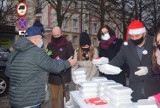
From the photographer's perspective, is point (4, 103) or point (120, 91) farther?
point (4, 103)

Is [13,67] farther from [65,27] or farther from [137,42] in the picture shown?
[65,27]

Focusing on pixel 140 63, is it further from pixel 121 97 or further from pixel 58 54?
pixel 58 54

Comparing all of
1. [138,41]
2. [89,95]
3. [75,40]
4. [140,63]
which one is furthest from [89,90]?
[75,40]

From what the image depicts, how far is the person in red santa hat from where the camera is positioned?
12.8 ft

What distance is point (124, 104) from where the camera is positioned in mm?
2996

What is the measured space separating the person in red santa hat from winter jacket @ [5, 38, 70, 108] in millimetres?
976

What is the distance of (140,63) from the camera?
4047mm

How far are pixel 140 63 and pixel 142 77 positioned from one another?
18 cm

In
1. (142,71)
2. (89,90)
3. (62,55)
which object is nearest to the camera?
(89,90)

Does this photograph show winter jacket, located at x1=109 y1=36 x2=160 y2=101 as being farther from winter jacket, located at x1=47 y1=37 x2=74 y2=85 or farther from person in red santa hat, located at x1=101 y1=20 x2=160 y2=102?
winter jacket, located at x1=47 y1=37 x2=74 y2=85

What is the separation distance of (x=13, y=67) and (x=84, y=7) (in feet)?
77.8

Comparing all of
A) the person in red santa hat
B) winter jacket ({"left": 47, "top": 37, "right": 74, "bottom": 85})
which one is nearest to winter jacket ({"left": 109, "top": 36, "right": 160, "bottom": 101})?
the person in red santa hat

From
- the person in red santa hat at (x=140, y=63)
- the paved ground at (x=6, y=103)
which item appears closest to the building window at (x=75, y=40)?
the paved ground at (x=6, y=103)

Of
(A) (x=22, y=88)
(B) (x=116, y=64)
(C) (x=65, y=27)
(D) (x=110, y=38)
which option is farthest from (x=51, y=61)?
(C) (x=65, y=27)
